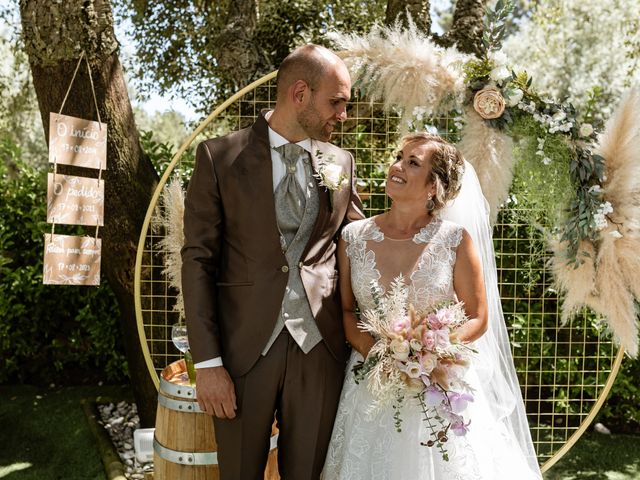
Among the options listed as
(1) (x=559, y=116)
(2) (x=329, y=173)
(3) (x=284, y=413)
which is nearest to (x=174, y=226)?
(2) (x=329, y=173)

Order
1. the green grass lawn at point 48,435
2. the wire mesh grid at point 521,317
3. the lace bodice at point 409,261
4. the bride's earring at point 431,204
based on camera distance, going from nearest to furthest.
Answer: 1. the lace bodice at point 409,261
2. the bride's earring at point 431,204
3. the green grass lawn at point 48,435
4. the wire mesh grid at point 521,317

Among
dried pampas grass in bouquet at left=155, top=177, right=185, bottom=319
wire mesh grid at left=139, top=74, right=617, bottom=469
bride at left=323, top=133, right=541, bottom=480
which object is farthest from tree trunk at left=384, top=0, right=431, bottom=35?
bride at left=323, top=133, right=541, bottom=480

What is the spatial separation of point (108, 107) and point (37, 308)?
200 cm

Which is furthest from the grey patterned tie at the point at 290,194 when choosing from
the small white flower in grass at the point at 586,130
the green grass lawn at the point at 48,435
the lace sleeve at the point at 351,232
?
the green grass lawn at the point at 48,435

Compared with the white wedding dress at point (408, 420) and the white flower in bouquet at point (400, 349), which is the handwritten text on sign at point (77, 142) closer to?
the white wedding dress at point (408, 420)

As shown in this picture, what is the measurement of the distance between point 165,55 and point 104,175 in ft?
9.79

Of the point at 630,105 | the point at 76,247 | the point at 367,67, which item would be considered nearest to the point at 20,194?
the point at 76,247

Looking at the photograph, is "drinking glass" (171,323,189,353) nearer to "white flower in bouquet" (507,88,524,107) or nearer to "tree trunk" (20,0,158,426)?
"tree trunk" (20,0,158,426)

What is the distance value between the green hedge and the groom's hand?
9.38 ft

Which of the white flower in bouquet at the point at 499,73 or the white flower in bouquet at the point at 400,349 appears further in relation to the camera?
the white flower in bouquet at the point at 499,73

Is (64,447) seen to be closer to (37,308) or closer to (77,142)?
(37,308)

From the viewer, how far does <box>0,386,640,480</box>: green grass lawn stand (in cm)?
429

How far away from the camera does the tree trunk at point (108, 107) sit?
386 cm

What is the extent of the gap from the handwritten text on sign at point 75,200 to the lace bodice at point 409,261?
1.71 meters
